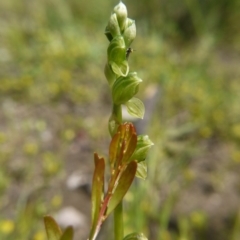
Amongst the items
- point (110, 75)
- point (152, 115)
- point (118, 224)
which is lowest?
point (118, 224)

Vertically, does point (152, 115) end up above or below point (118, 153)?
above

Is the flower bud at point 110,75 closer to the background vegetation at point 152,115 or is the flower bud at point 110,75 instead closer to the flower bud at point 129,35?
the flower bud at point 129,35

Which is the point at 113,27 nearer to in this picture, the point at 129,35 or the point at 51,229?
the point at 129,35

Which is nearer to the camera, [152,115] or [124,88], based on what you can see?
[124,88]

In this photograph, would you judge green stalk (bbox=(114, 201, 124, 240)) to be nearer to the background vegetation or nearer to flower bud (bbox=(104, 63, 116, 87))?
flower bud (bbox=(104, 63, 116, 87))

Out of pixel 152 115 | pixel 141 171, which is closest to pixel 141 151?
pixel 141 171

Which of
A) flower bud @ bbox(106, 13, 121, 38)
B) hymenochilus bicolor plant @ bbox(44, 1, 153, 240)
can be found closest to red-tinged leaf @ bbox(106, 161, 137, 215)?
hymenochilus bicolor plant @ bbox(44, 1, 153, 240)

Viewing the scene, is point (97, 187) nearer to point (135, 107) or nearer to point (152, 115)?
point (135, 107)

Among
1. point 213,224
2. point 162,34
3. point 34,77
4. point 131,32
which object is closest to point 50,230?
point 131,32
